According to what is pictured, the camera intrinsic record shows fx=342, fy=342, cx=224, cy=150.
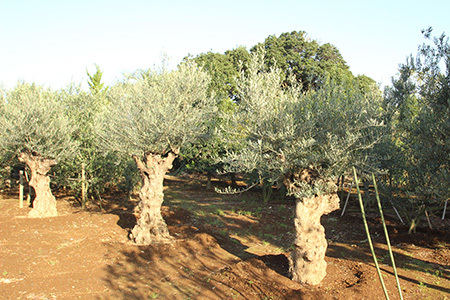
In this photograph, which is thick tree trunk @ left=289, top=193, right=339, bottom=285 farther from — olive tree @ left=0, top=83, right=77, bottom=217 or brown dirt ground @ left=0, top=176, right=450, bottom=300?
olive tree @ left=0, top=83, right=77, bottom=217

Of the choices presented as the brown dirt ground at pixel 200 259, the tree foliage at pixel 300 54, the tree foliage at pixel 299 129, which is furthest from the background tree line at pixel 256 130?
the tree foliage at pixel 300 54

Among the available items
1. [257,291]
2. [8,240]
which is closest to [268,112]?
[257,291]

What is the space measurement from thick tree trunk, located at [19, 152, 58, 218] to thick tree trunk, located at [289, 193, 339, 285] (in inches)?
435

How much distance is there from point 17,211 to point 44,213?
2.41 metres

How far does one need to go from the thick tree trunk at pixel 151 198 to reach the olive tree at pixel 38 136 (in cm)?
471

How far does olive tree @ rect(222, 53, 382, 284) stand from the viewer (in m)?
7.93

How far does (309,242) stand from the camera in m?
8.51

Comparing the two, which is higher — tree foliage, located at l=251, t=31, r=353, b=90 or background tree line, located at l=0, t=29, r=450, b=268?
tree foliage, located at l=251, t=31, r=353, b=90

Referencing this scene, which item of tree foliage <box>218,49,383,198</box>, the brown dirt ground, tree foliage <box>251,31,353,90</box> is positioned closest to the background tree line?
tree foliage <box>218,49,383,198</box>

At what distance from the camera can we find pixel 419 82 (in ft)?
34.8

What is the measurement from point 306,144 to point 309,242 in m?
2.63

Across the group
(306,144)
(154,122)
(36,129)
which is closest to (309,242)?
(306,144)

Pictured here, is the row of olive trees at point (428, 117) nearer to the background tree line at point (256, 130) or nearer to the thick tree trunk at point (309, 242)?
the background tree line at point (256, 130)

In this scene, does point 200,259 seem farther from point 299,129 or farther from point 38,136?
point 38,136
